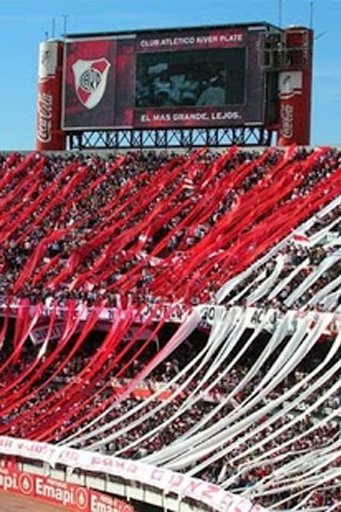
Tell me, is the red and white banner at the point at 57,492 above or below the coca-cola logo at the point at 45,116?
below

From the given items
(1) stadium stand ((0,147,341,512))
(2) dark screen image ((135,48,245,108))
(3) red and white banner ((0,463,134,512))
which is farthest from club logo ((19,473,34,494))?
(2) dark screen image ((135,48,245,108))

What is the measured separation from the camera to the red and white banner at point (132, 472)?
29131 millimetres

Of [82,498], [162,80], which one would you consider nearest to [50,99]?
[162,80]

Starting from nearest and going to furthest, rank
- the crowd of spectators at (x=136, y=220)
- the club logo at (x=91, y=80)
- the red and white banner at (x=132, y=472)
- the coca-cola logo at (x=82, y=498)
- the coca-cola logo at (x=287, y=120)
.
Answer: the red and white banner at (x=132, y=472), the coca-cola logo at (x=82, y=498), the crowd of spectators at (x=136, y=220), the coca-cola logo at (x=287, y=120), the club logo at (x=91, y=80)

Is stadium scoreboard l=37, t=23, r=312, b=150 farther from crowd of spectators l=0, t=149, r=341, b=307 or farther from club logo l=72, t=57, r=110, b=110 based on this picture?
crowd of spectators l=0, t=149, r=341, b=307

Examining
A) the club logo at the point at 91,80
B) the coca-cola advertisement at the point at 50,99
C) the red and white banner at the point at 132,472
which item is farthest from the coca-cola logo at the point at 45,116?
the red and white banner at the point at 132,472

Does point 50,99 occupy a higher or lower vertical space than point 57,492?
higher

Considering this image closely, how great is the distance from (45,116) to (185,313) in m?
19.8

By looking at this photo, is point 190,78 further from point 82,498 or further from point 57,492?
point 82,498

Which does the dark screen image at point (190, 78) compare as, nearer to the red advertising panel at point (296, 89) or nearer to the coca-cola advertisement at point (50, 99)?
the red advertising panel at point (296, 89)

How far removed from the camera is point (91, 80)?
2173 inches

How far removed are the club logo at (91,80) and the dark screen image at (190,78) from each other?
171 centimetres

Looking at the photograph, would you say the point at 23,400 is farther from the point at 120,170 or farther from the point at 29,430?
the point at 120,170

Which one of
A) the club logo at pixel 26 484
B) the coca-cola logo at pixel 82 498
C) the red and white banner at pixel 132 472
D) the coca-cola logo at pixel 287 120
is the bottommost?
the club logo at pixel 26 484
